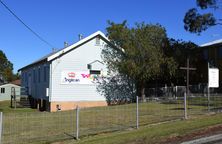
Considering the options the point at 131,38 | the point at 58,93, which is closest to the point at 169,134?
the point at 58,93

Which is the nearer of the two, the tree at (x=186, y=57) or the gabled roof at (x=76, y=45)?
the gabled roof at (x=76, y=45)

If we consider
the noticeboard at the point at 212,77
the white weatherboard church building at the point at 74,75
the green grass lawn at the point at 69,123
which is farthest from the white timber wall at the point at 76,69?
the noticeboard at the point at 212,77

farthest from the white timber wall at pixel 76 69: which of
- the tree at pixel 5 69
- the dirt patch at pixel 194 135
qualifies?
the tree at pixel 5 69

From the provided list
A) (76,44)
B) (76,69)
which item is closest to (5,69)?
(76,69)

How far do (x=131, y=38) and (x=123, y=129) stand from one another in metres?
20.7

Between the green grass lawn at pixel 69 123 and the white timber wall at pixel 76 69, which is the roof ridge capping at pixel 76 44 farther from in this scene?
the green grass lawn at pixel 69 123

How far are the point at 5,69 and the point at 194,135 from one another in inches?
3942

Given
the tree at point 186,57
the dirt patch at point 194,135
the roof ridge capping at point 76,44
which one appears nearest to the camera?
the dirt patch at point 194,135

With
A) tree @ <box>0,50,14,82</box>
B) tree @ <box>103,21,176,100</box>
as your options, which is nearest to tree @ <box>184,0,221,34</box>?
tree @ <box>103,21,176,100</box>

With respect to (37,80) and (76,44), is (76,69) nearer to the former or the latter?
(76,44)

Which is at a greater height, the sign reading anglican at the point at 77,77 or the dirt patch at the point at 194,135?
the sign reading anglican at the point at 77,77

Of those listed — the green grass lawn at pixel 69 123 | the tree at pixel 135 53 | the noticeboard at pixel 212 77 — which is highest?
the tree at pixel 135 53

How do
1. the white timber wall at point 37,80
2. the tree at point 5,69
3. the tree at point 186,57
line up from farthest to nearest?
the tree at point 5,69, the tree at point 186,57, the white timber wall at point 37,80

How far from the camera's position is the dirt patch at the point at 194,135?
12067mm
